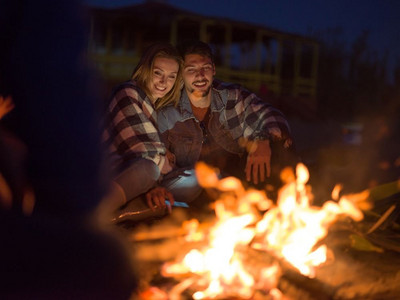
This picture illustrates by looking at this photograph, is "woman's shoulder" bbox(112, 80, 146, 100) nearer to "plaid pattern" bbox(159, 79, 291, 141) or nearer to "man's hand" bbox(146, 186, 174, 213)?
"plaid pattern" bbox(159, 79, 291, 141)

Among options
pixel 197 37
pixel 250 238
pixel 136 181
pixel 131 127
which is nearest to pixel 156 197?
pixel 136 181

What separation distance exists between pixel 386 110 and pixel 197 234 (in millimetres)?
33053

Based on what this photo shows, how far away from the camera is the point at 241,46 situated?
21578 mm

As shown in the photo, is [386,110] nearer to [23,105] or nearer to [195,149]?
[195,149]

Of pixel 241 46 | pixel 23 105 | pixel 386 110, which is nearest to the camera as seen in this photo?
pixel 23 105

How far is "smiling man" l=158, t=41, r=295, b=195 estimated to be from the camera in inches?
140

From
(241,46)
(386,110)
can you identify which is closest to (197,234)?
(241,46)

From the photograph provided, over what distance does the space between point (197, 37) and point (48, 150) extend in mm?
17685

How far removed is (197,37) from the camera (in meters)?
18.4

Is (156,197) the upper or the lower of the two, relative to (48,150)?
lower

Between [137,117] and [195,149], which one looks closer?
[137,117]

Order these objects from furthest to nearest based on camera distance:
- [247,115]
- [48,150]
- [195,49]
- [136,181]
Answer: [247,115] < [195,49] < [136,181] < [48,150]

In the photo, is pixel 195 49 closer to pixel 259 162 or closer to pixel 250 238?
pixel 259 162

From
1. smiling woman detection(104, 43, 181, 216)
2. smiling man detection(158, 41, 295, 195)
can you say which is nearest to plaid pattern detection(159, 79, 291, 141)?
smiling man detection(158, 41, 295, 195)
